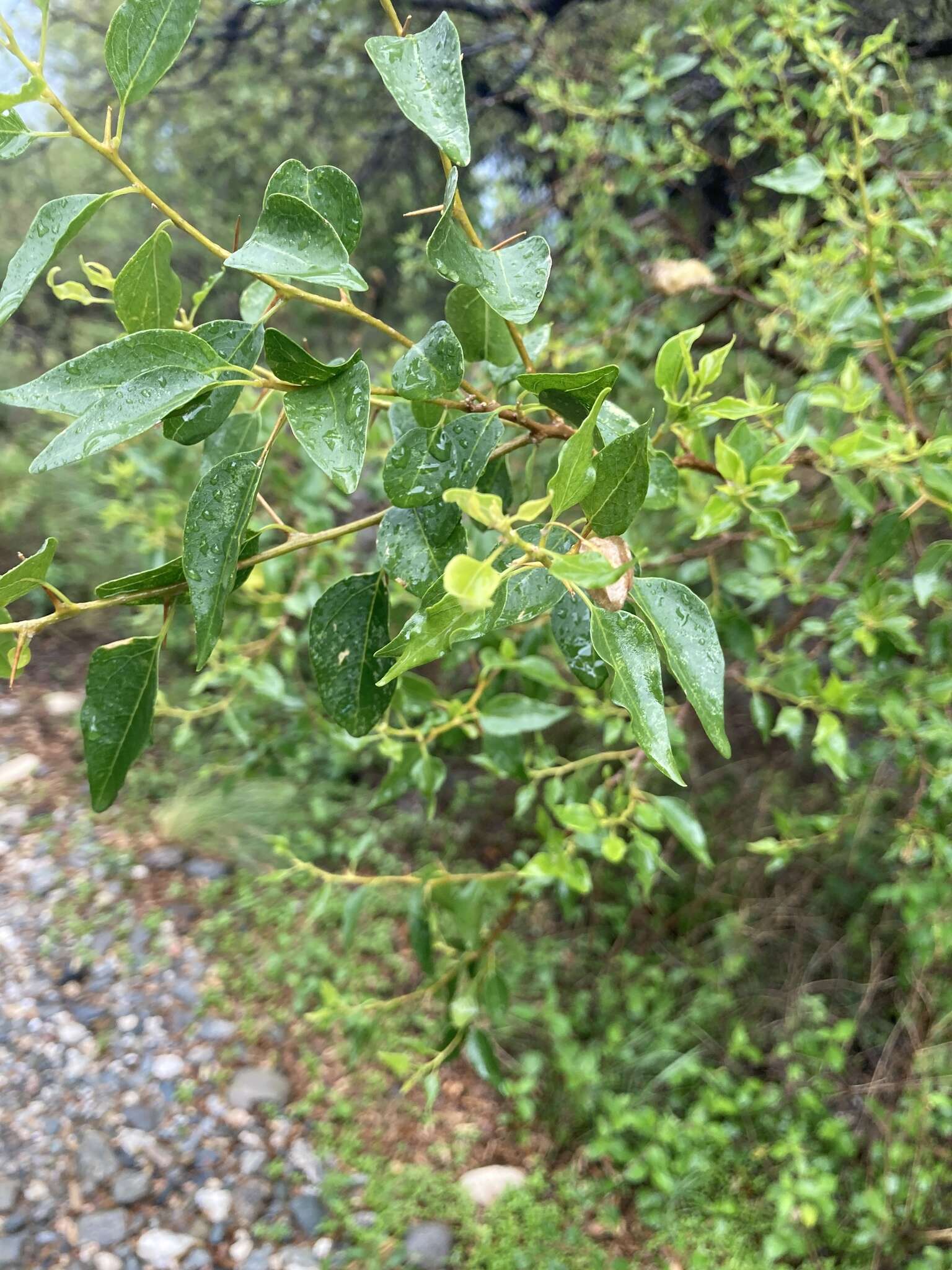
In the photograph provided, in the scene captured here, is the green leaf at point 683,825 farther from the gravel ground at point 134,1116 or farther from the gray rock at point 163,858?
the gray rock at point 163,858

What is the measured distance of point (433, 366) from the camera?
1.31ft

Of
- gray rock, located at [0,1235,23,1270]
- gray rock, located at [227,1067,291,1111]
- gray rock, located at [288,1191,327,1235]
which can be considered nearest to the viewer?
gray rock, located at [0,1235,23,1270]

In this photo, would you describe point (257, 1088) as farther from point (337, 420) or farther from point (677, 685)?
point (337, 420)

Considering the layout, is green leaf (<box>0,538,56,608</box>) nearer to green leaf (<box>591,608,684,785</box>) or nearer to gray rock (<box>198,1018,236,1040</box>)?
green leaf (<box>591,608,684,785</box>)

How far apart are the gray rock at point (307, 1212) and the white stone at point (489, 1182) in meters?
0.30

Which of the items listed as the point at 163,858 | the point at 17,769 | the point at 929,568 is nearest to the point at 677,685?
the point at 929,568

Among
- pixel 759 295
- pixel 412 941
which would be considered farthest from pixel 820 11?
pixel 412 941

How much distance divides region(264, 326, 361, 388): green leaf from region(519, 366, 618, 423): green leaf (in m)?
0.09

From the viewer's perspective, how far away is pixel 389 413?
54 centimetres

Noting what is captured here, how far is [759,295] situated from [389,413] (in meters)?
1.03

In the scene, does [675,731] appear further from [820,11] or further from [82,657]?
[82,657]

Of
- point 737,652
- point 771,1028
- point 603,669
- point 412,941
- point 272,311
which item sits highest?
point 272,311

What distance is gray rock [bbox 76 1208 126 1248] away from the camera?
1551 millimetres

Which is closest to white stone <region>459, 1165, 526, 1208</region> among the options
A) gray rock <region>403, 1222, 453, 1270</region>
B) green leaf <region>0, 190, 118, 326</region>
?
gray rock <region>403, 1222, 453, 1270</region>
